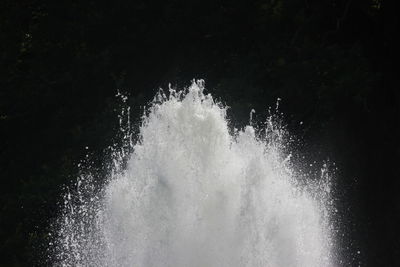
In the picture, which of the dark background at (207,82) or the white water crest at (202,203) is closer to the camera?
the white water crest at (202,203)

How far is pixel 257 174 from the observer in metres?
11.4

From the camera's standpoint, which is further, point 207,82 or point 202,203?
point 207,82

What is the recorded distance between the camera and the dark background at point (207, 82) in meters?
19.4

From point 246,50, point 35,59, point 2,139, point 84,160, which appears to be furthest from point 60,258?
point 246,50

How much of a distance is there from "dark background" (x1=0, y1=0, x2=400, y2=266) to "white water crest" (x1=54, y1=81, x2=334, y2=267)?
6.71m

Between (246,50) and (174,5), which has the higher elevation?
(174,5)

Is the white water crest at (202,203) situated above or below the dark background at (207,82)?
below

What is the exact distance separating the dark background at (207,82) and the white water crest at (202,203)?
6.71 meters

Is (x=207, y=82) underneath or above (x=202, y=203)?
above

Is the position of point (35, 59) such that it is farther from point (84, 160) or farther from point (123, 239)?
point (123, 239)

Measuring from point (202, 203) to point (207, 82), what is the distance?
11.1m

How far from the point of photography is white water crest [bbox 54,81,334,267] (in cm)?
1056

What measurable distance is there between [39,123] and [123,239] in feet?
36.5

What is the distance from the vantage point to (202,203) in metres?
10.7
